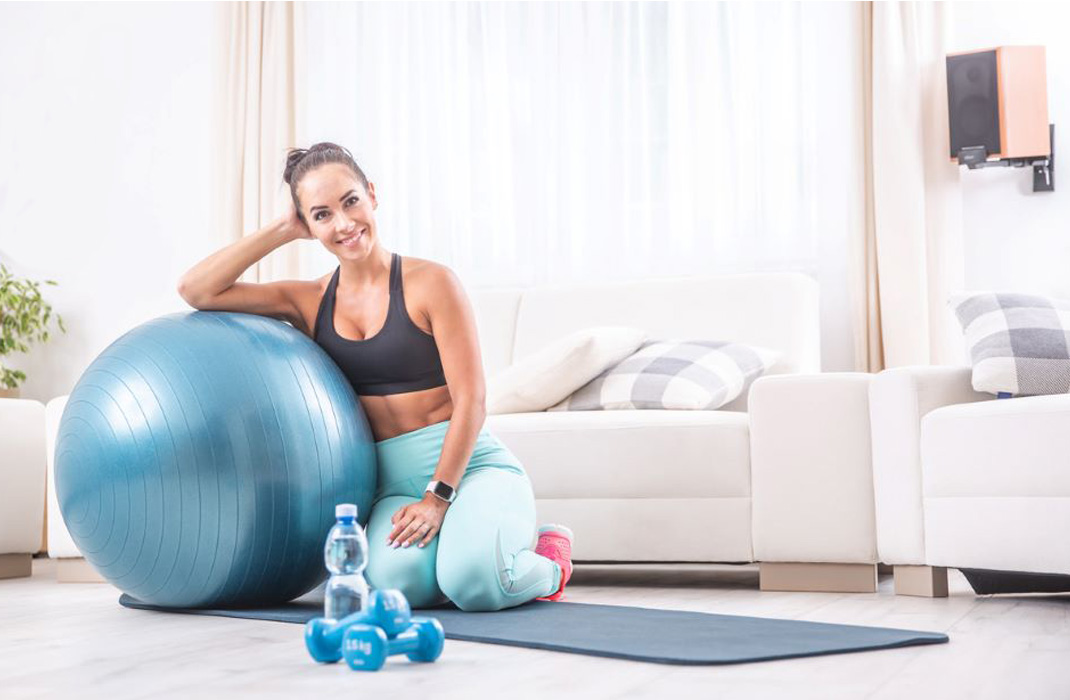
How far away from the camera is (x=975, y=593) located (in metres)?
2.96

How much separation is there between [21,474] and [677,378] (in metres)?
2.07

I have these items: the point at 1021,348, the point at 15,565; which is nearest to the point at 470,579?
the point at 1021,348

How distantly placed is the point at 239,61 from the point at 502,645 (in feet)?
12.9

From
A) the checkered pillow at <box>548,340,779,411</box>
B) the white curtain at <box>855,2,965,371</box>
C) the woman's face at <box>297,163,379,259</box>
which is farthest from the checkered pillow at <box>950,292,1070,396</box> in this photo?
the woman's face at <box>297,163,379,259</box>

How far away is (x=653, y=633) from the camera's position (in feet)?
7.00

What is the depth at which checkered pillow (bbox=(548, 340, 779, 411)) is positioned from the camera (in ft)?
11.5

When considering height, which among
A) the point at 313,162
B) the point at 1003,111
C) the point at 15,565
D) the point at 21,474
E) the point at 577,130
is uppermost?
the point at 577,130

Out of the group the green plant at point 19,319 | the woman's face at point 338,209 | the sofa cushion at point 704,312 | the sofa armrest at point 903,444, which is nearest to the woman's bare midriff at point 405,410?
the woman's face at point 338,209

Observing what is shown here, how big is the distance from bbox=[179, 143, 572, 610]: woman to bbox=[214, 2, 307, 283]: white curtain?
2598 mm

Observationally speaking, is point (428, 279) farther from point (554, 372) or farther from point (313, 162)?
point (554, 372)

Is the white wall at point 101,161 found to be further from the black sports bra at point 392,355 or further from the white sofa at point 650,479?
the black sports bra at point 392,355

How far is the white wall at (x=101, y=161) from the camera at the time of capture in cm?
561

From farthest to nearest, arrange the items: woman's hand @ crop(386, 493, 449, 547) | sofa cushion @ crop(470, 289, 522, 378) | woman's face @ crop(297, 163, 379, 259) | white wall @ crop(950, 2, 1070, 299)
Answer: sofa cushion @ crop(470, 289, 522, 378)
white wall @ crop(950, 2, 1070, 299)
woman's face @ crop(297, 163, 379, 259)
woman's hand @ crop(386, 493, 449, 547)

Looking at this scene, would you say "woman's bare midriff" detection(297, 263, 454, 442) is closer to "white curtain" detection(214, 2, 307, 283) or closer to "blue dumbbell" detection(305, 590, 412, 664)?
"blue dumbbell" detection(305, 590, 412, 664)
